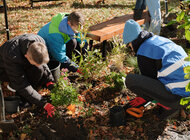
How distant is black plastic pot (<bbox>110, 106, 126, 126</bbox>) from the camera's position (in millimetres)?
2473

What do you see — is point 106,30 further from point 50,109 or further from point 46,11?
point 46,11

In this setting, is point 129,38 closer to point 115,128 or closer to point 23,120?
point 115,128

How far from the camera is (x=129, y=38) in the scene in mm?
2520

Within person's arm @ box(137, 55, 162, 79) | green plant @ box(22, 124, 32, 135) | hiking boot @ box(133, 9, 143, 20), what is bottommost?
green plant @ box(22, 124, 32, 135)

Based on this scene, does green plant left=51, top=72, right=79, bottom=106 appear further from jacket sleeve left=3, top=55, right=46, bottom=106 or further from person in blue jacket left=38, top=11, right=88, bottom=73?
person in blue jacket left=38, top=11, right=88, bottom=73

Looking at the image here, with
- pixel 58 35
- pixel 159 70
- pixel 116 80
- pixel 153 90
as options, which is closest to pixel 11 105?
pixel 58 35

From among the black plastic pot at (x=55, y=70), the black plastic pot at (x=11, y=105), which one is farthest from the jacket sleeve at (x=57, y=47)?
the black plastic pot at (x=11, y=105)

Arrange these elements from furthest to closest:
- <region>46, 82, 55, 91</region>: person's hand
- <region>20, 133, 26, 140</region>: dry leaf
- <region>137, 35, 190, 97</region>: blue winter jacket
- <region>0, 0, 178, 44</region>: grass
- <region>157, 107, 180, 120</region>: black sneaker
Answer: <region>0, 0, 178, 44</region>: grass → <region>46, 82, 55, 91</region>: person's hand → <region>157, 107, 180, 120</region>: black sneaker → <region>20, 133, 26, 140</region>: dry leaf → <region>137, 35, 190, 97</region>: blue winter jacket

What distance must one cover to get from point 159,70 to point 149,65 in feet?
0.46

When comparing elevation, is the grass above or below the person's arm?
above

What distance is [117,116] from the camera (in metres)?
2.49

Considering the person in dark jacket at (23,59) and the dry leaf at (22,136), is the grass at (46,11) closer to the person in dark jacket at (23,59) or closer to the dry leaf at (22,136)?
the person in dark jacket at (23,59)

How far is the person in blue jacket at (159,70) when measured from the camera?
2309mm

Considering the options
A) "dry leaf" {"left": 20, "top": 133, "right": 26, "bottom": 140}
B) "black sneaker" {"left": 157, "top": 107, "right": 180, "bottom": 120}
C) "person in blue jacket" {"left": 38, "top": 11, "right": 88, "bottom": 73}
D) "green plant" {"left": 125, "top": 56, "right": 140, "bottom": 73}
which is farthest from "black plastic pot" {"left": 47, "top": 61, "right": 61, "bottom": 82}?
"black sneaker" {"left": 157, "top": 107, "right": 180, "bottom": 120}
